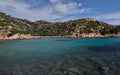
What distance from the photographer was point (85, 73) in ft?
90.7

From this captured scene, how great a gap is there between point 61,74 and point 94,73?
16.4ft

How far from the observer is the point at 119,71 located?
27.8m

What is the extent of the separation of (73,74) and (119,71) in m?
7.17

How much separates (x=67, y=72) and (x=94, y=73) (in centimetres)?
426

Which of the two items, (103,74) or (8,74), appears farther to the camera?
(8,74)

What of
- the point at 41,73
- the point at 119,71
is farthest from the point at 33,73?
the point at 119,71

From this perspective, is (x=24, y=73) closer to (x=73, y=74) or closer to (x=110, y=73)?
(x=73, y=74)

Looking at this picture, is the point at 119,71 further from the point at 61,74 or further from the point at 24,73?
the point at 24,73

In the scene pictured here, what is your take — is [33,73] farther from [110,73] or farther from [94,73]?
[110,73]

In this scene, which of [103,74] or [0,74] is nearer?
[103,74]

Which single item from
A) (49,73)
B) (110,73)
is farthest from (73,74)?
(110,73)

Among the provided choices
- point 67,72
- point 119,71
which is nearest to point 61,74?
point 67,72

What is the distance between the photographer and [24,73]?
1134 inches

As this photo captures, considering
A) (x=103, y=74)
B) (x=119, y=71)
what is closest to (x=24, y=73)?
(x=103, y=74)
